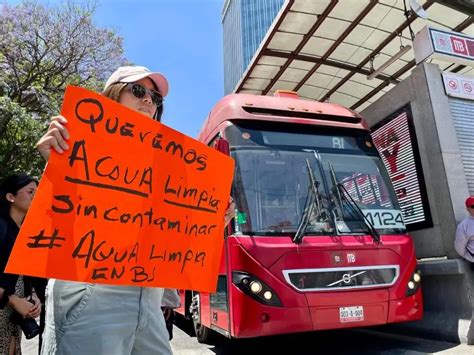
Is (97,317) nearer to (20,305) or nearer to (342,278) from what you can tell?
(20,305)

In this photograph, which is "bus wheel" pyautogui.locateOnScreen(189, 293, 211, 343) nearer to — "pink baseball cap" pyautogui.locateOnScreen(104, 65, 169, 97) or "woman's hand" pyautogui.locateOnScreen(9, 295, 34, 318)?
"woman's hand" pyautogui.locateOnScreen(9, 295, 34, 318)

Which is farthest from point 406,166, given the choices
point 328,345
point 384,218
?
point 328,345

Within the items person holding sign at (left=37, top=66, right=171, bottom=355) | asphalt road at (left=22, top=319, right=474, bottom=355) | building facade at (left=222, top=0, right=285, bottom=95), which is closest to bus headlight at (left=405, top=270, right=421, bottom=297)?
asphalt road at (left=22, top=319, right=474, bottom=355)

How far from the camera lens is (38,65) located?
14.0 metres

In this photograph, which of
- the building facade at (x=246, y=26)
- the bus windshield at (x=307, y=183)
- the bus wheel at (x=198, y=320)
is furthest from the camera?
the building facade at (x=246, y=26)

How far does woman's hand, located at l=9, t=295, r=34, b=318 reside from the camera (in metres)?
2.72

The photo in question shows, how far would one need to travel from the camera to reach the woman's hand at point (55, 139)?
1595 millimetres

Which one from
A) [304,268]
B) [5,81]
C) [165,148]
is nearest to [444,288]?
[304,268]

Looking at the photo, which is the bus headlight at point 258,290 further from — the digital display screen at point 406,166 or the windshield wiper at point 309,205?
the digital display screen at point 406,166

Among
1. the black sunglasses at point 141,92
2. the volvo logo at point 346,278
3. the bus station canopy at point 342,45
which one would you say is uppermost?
the bus station canopy at point 342,45

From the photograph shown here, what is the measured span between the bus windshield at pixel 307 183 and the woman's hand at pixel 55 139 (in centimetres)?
292

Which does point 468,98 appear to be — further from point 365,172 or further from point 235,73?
point 235,73

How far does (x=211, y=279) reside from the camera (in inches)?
81.7

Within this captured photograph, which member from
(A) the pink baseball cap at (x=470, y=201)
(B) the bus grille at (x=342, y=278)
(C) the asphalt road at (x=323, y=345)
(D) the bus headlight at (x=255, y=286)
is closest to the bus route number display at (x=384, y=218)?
(B) the bus grille at (x=342, y=278)
